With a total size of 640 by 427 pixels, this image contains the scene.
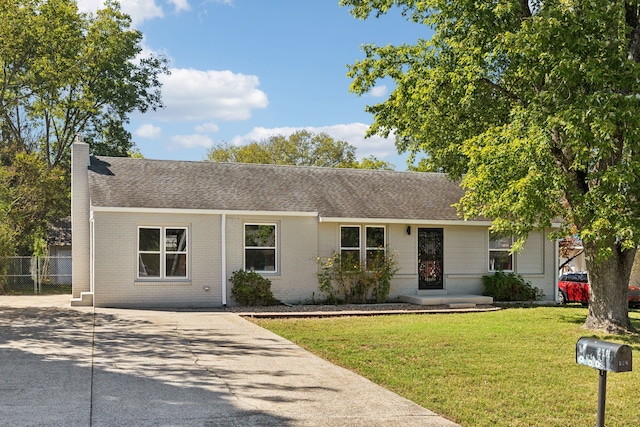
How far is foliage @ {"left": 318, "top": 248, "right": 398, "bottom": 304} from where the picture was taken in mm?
20156

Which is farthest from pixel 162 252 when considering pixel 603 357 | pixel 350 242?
pixel 603 357

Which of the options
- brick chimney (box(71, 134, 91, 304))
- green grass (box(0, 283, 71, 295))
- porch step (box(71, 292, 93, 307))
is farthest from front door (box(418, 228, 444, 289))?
green grass (box(0, 283, 71, 295))

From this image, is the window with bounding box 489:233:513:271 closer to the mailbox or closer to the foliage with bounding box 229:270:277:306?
the foliage with bounding box 229:270:277:306

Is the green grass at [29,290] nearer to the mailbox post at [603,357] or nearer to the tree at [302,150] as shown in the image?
the mailbox post at [603,357]

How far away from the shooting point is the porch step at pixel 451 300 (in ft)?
65.8

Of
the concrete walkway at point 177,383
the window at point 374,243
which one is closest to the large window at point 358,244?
the window at point 374,243

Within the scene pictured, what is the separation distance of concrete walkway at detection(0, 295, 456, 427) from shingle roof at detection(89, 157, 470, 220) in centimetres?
615

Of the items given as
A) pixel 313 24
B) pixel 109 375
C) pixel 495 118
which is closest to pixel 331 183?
pixel 313 24

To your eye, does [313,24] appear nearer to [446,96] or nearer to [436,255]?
[446,96]

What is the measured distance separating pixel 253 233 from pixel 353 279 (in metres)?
3.51

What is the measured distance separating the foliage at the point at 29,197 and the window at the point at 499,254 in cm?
2068

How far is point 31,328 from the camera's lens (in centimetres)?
1359

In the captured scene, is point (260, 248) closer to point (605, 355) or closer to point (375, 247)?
point (375, 247)

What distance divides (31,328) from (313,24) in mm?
10843
